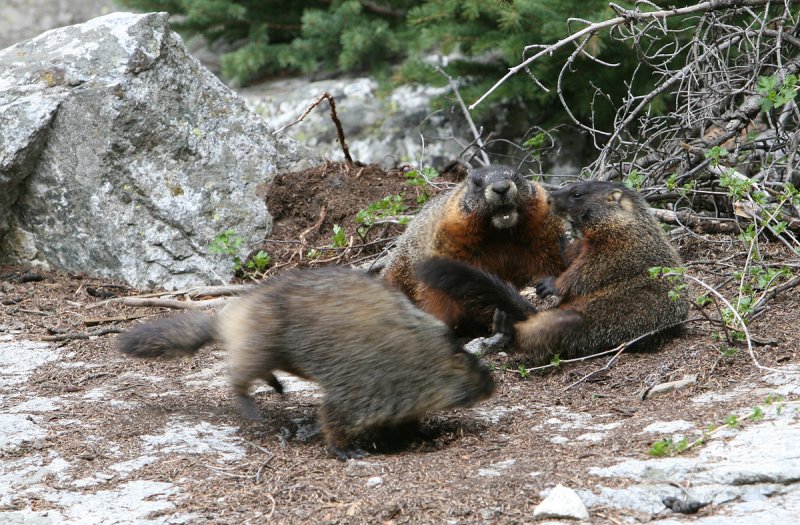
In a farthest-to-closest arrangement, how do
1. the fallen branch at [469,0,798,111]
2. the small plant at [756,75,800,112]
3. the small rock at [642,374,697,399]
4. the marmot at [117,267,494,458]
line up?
the fallen branch at [469,0,798,111] → the small plant at [756,75,800,112] → the small rock at [642,374,697,399] → the marmot at [117,267,494,458]

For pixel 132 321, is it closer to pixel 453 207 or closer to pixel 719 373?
pixel 453 207

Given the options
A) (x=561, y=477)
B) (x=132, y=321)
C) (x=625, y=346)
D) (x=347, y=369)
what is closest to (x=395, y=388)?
(x=347, y=369)

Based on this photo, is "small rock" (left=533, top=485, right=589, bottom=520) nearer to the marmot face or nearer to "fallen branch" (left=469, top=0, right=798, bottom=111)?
"fallen branch" (left=469, top=0, right=798, bottom=111)

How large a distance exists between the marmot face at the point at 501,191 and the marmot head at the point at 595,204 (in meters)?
0.27

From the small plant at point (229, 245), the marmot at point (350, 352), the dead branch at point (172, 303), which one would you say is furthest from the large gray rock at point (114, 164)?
the marmot at point (350, 352)

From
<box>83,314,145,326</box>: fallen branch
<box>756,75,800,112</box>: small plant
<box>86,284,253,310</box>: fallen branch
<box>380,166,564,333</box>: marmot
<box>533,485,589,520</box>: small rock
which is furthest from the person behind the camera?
<box>86,284,253,310</box>: fallen branch

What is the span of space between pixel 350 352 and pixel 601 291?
198 centimetres

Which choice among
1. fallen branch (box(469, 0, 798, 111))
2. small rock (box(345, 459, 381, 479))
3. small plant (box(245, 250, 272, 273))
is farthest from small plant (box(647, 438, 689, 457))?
small plant (box(245, 250, 272, 273))

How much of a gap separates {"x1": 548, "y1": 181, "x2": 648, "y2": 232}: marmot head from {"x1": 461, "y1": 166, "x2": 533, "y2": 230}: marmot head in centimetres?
27

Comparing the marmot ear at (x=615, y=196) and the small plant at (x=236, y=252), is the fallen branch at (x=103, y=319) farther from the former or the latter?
the marmot ear at (x=615, y=196)

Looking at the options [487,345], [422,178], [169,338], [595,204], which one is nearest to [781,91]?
[595,204]

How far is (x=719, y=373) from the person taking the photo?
16.6 ft

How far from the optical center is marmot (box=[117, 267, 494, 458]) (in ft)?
14.6

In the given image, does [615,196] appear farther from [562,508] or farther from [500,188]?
[562,508]
